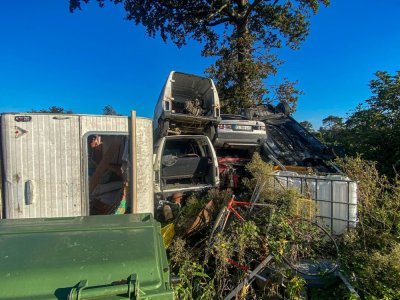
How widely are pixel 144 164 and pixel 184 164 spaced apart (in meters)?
2.24

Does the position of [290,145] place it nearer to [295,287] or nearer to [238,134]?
[238,134]

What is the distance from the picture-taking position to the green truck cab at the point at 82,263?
63.0 inches

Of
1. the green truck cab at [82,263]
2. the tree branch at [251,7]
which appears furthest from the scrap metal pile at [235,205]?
the tree branch at [251,7]

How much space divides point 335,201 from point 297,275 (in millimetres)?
1752

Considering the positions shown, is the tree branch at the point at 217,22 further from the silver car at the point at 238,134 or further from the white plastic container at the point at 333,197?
the white plastic container at the point at 333,197

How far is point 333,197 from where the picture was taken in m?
4.58

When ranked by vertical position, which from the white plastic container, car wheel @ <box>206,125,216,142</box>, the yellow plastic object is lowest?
the yellow plastic object

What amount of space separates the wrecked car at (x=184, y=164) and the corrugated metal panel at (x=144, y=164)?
4.81 ft

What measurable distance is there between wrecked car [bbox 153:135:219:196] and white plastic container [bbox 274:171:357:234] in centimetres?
188

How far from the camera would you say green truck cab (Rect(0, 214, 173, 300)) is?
1601 mm

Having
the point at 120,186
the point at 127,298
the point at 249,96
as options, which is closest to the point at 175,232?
the point at 120,186

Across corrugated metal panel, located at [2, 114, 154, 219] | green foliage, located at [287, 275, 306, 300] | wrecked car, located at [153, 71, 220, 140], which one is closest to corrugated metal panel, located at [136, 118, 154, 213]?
corrugated metal panel, located at [2, 114, 154, 219]

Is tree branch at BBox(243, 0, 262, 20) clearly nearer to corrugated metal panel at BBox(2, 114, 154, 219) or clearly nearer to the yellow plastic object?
corrugated metal panel at BBox(2, 114, 154, 219)

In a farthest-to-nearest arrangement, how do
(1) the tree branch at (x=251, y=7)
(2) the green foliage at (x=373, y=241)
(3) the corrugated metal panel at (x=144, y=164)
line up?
(1) the tree branch at (x=251, y=7) < (3) the corrugated metal panel at (x=144, y=164) < (2) the green foliage at (x=373, y=241)
